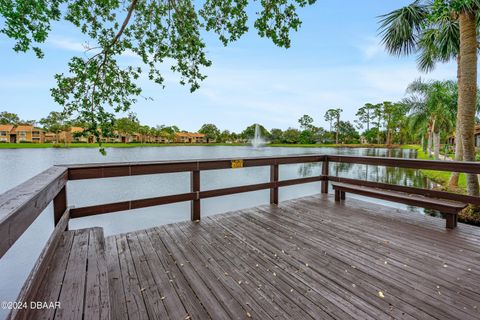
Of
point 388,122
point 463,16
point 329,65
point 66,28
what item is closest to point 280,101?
point 329,65

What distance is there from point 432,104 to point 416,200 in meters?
14.6

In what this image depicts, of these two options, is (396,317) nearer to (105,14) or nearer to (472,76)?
(105,14)

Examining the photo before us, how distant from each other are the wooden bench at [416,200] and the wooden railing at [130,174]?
15 centimetres

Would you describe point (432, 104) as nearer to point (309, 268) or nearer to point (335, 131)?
point (309, 268)

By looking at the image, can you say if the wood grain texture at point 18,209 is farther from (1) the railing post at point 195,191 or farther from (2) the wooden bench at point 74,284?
(1) the railing post at point 195,191

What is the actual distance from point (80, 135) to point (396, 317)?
4.15 m

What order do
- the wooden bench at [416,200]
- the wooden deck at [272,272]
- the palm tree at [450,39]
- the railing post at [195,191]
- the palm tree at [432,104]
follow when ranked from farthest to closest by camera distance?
the palm tree at [432,104], the palm tree at [450,39], the railing post at [195,191], the wooden bench at [416,200], the wooden deck at [272,272]

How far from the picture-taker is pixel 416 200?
136 inches

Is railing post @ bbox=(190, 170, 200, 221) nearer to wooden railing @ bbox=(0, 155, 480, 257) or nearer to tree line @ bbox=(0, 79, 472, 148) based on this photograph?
wooden railing @ bbox=(0, 155, 480, 257)

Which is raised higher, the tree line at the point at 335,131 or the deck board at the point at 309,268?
the tree line at the point at 335,131

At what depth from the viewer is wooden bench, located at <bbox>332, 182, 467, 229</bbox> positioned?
10.4 ft

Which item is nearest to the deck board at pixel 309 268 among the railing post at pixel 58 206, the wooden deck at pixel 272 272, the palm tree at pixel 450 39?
the wooden deck at pixel 272 272

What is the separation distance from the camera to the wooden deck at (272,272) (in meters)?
1.61

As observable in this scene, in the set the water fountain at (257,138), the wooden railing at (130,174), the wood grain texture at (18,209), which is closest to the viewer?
the wood grain texture at (18,209)
